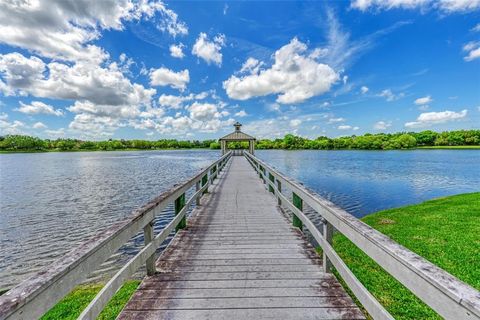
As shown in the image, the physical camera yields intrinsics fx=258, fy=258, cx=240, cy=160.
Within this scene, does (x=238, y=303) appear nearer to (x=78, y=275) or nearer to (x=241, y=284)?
(x=241, y=284)

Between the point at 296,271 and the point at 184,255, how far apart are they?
1485 mm

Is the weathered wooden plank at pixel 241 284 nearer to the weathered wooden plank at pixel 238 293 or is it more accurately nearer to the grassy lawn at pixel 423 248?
the weathered wooden plank at pixel 238 293

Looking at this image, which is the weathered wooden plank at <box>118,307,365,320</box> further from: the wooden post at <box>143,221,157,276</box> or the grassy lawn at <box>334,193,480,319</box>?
the grassy lawn at <box>334,193,480,319</box>

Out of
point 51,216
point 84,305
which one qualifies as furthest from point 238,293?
point 51,216

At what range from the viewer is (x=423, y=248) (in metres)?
5.59

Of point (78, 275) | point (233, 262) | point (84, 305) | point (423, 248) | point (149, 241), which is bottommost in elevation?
point (84, 305)

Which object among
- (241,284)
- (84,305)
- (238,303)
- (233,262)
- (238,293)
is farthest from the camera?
(84,305)

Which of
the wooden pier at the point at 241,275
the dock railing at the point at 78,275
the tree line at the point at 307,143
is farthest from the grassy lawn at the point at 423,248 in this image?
the tree line at the point at 307,143

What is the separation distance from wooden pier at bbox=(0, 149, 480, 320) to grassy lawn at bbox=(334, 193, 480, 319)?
3.88 ft

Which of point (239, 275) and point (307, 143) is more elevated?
point (307, 143)

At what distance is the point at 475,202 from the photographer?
970 centimetres

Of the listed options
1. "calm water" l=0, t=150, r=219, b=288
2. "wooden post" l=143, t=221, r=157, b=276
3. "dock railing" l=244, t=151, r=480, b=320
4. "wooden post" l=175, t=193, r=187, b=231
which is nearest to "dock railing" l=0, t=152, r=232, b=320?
"wooden post" l=143, t=221, r=157, b=276

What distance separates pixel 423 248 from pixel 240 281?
4902 millimetres

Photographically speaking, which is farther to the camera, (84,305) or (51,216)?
(51,216)
